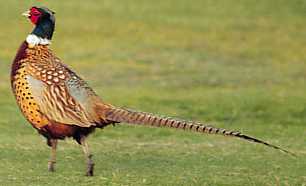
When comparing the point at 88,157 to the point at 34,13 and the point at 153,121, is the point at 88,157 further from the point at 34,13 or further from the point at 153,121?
the point at 34,13

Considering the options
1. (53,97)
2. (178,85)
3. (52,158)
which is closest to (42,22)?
(53,97)

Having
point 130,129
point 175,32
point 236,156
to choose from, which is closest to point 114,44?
point 175,32

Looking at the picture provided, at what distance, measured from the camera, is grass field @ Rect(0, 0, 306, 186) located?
35.3ft

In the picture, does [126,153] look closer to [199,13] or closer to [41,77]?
[41,77]

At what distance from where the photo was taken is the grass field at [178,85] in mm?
10758

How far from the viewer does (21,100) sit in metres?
9.73

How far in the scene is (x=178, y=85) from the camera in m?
19.8

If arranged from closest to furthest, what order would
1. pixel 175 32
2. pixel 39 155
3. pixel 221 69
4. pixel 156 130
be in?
pixel 39 155, pixel 156 130, pixel 221 69, pixel 175 32

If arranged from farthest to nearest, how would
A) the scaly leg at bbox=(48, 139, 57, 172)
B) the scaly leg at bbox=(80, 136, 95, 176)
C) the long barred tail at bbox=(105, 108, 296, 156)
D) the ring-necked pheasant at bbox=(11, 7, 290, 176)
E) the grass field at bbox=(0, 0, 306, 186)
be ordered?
1. the grass field at bbox=(0, 0, 306, 186)
2. the scaly leg at bbox=(48, 139, 57, 172)
3. the scaly leg at bbox=(80, 136, 95, 176)
4. the ring-necked pheasant at bbox=(11, 7, 290, 176)
5. the long barred tail at bbox=(105, 108, 296, 156)

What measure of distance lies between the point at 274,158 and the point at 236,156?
47 centimetres

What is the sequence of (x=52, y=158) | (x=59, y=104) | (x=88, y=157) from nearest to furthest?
(x=59, y=104) → (x=88, y=157) → (x=52, y=158)

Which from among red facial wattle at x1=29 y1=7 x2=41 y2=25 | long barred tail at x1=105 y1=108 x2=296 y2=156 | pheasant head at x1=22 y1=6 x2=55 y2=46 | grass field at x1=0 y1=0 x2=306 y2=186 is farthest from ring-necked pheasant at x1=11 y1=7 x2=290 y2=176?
grass field at x1=0 y1=0 x2=306 y2=186

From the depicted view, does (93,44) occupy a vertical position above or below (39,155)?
below

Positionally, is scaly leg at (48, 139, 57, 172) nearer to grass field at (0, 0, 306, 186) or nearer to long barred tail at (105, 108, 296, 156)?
grass field at (0, 0, 306, 186)
